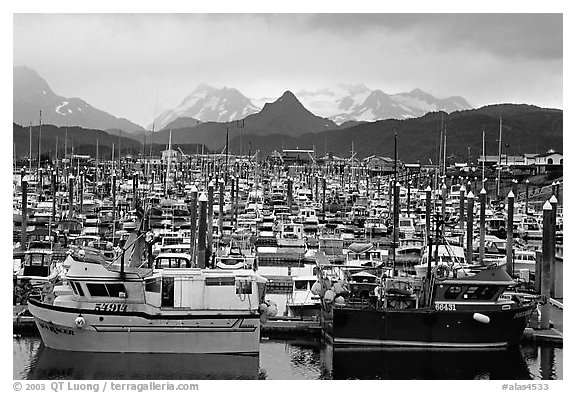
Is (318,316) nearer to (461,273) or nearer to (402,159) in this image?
(461,273)

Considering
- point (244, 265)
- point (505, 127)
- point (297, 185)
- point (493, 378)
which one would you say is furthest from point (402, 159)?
point (493, 378)

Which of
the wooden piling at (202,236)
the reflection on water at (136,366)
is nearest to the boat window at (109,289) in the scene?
the reflection on water at (136,366)

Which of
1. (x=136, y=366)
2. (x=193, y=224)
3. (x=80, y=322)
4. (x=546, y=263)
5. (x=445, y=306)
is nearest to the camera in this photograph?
(x=136, y=366)

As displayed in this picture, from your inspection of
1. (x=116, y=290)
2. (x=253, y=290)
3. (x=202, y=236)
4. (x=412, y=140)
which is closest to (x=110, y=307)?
(x=116, y=290)

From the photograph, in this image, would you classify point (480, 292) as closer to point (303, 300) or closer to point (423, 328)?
point (423, 328)

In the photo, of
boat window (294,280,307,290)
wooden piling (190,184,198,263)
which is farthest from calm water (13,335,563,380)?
wooden piling (190,184,198,263)

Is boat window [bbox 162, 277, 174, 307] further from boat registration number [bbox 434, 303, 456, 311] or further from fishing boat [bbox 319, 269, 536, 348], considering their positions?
boat registration number [bbox 434, 303, 456, 311]

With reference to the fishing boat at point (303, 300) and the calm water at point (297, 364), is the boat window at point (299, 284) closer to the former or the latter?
the fishing boat at point (303, 300)
